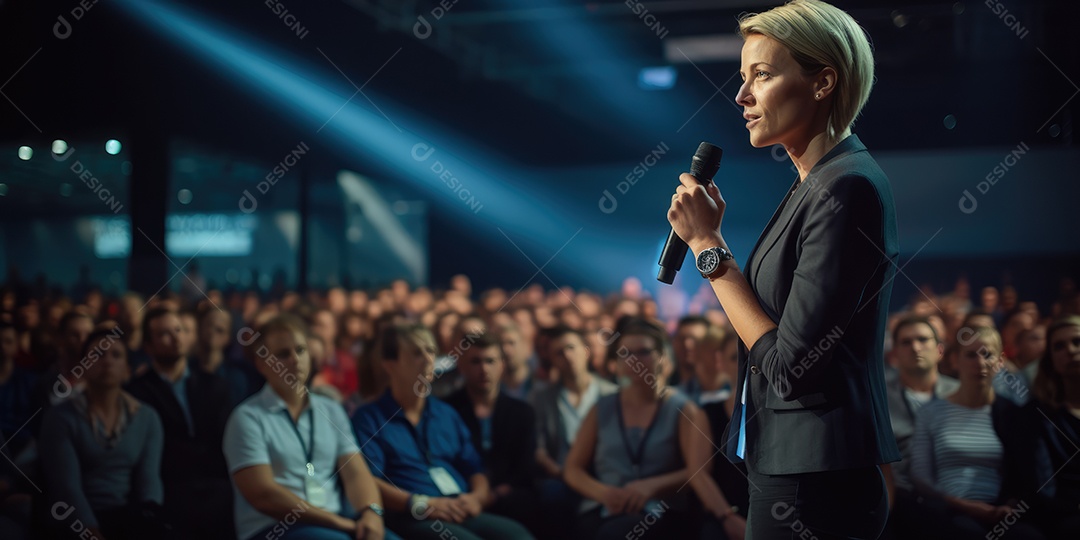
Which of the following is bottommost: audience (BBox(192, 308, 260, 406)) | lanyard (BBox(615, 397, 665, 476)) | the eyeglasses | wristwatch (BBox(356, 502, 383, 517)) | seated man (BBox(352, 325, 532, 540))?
wristwatch (BBox(356, 502, 383, 517))

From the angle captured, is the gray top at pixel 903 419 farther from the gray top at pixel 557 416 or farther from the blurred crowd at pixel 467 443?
the gray top at pixel 557 416

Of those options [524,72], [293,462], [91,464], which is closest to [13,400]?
→ [91,464]

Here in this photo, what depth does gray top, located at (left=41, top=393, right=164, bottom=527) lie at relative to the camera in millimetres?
3297

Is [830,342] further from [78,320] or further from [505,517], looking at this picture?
[78,320]

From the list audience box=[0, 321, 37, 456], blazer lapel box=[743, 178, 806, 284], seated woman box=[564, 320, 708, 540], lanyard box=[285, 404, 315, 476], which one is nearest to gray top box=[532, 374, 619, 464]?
seated woman box=[564, 320, 708, 540]

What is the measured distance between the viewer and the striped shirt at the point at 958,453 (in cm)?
328

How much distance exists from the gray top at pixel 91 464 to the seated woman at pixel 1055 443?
3147 mm

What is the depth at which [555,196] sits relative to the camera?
8586 millimetres

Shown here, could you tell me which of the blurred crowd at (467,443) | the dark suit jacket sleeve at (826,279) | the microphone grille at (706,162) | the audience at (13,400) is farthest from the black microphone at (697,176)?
the audience at (13,400)

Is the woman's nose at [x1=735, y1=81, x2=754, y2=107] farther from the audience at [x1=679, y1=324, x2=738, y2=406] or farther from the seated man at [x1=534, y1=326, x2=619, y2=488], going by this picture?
the audience at [x1=679, y1=324, x2=738, y2=406]

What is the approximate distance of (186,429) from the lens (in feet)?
11.7

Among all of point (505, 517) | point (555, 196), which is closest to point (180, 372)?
point (505, 517)

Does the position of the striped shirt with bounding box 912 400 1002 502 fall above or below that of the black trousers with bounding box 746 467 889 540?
above

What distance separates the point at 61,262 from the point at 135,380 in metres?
2.82
